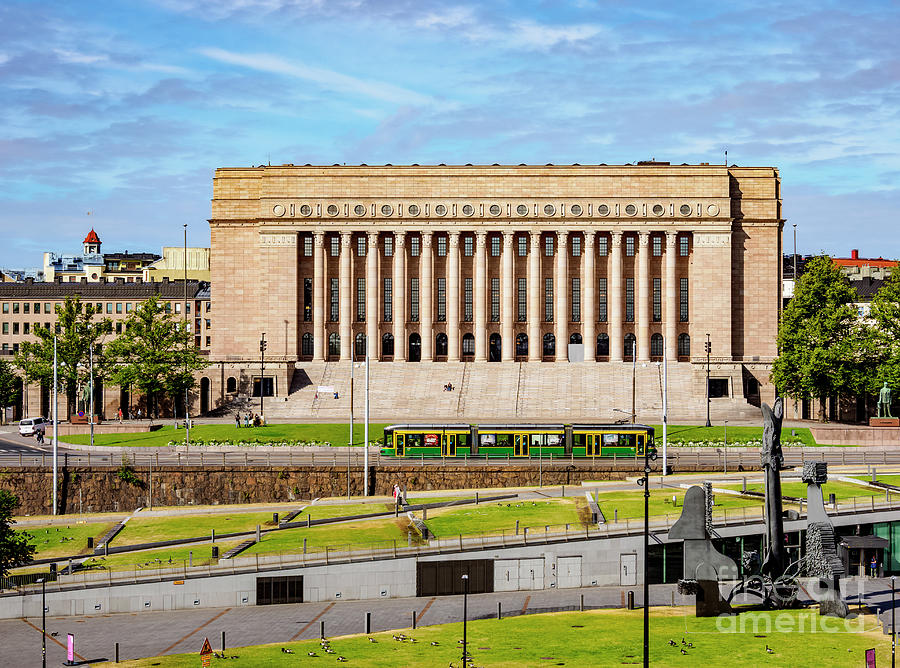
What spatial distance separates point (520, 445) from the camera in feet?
332

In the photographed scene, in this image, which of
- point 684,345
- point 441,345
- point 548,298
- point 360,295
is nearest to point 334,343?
point 360,295

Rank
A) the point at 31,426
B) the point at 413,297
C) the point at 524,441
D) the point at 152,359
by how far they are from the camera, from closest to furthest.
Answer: the point at 524,441 → the point at 31,426 → the point at 152,359 → the point at 413,297

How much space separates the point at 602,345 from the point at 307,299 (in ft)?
123

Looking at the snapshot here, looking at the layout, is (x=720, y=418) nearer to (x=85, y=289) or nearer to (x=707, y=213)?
(x=707, y=213)

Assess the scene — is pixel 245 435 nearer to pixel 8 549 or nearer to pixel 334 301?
pixel 334 301

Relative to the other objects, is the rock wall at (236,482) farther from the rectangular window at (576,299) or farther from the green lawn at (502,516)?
the rectangular window at (576,299)

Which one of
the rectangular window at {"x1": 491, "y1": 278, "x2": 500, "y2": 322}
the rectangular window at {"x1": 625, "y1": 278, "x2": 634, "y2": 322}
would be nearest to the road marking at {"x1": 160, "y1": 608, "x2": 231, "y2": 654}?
the rectangular window at {"x1": 491, "y1": 278, "x2": 500, "y2": 322}

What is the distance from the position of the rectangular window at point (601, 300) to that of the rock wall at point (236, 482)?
211 ft

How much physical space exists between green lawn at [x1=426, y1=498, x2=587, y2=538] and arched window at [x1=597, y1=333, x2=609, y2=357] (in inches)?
2992

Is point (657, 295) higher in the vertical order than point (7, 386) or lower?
higher

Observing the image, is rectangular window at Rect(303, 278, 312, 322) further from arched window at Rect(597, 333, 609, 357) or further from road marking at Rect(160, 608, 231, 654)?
road marking at Rect(160, 608, 231, 654)

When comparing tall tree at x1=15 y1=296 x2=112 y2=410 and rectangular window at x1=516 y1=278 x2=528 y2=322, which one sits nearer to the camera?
tall tree at x1=15 y1=296 x2=112 y2=410

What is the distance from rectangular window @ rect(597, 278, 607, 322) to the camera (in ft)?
517

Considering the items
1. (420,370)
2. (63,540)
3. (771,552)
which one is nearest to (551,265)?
(420,370)
